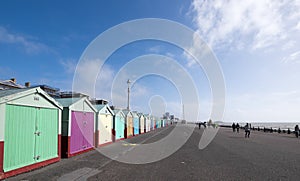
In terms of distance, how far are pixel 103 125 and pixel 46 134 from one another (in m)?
7.54

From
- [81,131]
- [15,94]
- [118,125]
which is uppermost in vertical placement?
[15,94]

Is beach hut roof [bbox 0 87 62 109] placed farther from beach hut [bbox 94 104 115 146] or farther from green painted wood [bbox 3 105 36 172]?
beach hut [bbox 94 104 115 146]

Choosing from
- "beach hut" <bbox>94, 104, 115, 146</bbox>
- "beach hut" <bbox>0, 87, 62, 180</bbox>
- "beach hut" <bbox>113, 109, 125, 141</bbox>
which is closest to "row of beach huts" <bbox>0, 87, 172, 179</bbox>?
"beach hut" <bbox>0, 87, 62, 180</bbox>

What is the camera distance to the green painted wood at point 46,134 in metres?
8.98

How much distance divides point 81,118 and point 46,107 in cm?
371

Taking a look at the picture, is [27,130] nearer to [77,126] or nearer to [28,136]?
[28,136]

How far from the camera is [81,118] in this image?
13258mm

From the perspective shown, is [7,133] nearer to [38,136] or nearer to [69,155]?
[38,136]

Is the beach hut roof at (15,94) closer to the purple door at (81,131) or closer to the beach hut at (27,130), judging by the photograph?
the beach hut at (27,130)

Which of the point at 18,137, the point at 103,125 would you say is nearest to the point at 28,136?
the point at 18,137

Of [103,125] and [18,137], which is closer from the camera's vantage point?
[18,137]

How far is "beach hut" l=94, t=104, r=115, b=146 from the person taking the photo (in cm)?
1586

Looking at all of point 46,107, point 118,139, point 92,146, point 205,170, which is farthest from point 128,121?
point 205,170

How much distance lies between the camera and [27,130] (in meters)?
8.34
